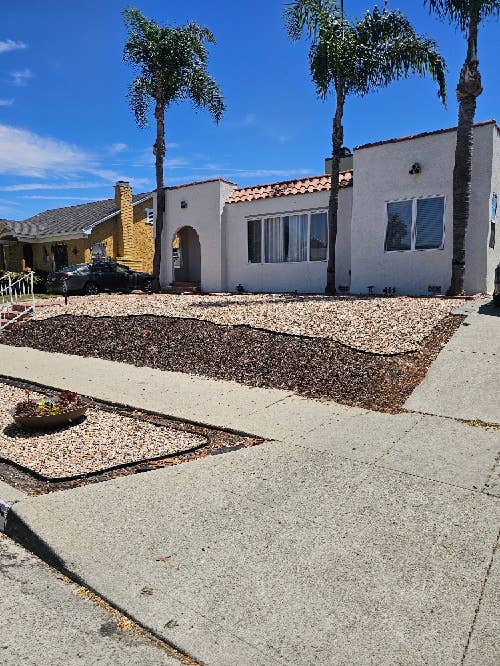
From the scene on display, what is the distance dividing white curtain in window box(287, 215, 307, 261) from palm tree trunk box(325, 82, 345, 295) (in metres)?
1.40

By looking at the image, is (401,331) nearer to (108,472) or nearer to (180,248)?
(108,472)

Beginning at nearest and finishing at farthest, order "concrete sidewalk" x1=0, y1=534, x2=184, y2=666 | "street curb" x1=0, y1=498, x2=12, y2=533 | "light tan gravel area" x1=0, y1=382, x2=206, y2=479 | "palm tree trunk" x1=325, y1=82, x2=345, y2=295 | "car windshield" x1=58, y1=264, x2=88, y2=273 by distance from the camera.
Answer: "concrete sidewalk" x1=0, y1=534, x2=184, y2=666 → "street curb" x1=0, y1=498, x2=12, y2=533 → "light tan gravel area" x1=0, y1=382, x2=206, y2=479 → "palm tree trunk" x1=325, y1=82, x2=345, y2=295 → "car windshield" x1=58, y1=264, x2=88, y2=273

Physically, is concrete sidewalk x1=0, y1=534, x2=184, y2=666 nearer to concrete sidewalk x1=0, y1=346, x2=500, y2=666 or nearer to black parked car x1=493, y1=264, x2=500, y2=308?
concrete sidewalk x1=0, y1=346, x2=500, y2=666

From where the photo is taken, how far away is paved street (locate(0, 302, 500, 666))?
2297 millimetres

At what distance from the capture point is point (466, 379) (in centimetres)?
636

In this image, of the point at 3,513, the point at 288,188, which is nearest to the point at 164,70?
the point at 288,188

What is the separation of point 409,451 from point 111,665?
307cm

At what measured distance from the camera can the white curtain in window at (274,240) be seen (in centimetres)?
1645

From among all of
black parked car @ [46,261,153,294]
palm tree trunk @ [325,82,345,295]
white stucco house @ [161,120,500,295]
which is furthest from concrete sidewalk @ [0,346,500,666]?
black parked car @ [46,261,153,294]

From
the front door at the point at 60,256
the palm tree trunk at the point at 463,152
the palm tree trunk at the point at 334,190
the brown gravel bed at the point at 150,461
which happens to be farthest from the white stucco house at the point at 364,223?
the front door at the point at 60,256

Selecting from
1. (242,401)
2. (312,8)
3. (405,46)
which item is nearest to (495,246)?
(405,46)

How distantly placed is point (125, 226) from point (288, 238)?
13599 mm

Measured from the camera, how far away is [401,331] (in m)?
8.36

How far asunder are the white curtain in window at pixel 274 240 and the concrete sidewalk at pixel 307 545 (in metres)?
12.1
